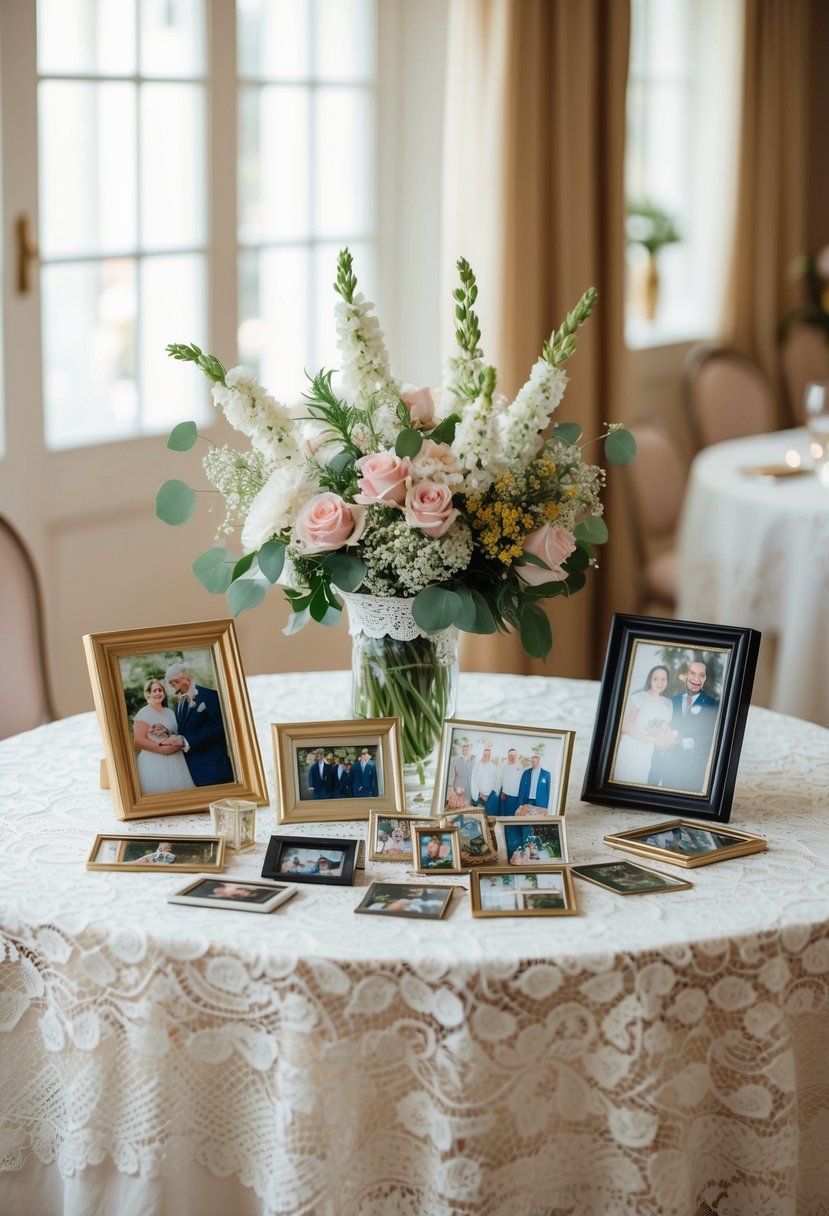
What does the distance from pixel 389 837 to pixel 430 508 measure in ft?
1.24

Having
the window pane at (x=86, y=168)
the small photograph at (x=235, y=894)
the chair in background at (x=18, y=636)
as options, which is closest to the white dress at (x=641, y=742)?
the small photograph at (x=235, y=894)

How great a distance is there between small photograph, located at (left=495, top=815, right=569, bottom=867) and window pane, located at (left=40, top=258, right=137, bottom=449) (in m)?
2.12

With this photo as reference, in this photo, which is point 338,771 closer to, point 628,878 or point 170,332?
point 628,878

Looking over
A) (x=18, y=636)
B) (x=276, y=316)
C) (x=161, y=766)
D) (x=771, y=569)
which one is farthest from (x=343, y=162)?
(x=161, y=766)

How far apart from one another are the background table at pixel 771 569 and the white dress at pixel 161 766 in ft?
5.91

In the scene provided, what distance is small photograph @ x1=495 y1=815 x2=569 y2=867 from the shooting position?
1.58 meters

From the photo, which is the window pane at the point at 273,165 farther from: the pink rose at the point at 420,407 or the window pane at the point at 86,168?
the pink rose at the point at 420,407

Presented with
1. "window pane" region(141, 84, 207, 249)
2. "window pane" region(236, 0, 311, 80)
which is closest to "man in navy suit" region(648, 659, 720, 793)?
"window pane" region(141, 84, 207, 249)

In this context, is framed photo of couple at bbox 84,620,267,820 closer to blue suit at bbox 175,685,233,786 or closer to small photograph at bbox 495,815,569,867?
blue suit at bbox 175,685,233,786

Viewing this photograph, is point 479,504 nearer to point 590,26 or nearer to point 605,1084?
point 605,1084

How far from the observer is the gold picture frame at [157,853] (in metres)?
1.55

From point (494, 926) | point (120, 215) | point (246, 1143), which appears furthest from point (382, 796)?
point (120, 215)

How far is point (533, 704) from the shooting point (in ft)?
7.13

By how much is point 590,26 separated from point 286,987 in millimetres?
3507
